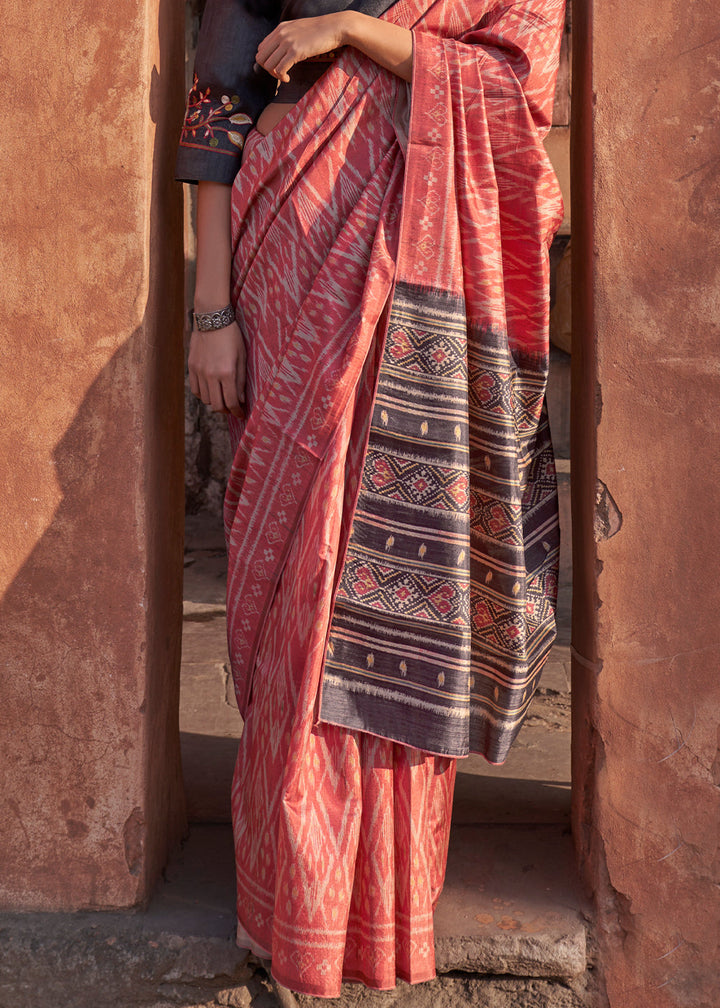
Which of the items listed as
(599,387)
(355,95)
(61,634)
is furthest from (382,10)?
(61,634)

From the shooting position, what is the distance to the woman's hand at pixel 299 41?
4.96ft

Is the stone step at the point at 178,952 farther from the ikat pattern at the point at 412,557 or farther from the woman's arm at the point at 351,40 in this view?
the woman's arm at the point at 351,40

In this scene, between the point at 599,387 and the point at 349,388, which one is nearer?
the point at 349,388

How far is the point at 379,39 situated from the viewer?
1.51 metres

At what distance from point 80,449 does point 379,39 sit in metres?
0.81

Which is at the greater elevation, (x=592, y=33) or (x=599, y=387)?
(x=592, y=33)

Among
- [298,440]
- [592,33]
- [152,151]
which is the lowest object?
[298,440]

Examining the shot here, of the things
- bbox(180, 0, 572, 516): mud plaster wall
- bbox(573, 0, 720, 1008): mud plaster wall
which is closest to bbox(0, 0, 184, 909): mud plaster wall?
bbox(573, 0, 720, 1008): mud plaster wall

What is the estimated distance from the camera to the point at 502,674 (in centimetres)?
160

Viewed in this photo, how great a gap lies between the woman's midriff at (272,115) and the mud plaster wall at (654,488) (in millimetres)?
502

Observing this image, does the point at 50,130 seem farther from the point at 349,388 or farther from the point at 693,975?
the point at 693,975

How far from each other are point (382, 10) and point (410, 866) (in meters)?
1.37

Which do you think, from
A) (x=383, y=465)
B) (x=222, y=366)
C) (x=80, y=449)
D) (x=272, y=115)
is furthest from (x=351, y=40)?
(x=80, y=449)

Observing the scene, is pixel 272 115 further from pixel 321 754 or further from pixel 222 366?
pixel 321 754
